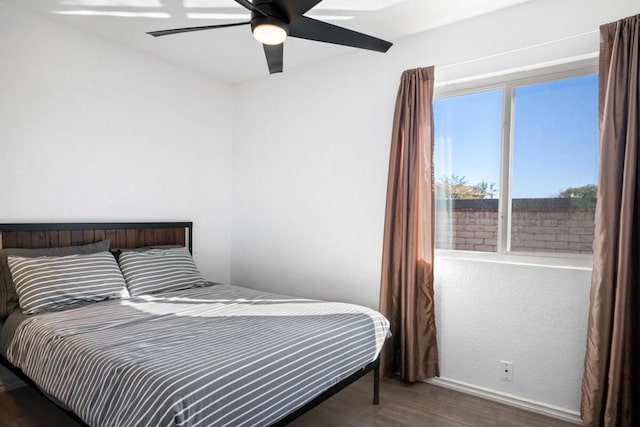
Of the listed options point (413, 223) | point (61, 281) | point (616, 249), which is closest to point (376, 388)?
point (413, 223)

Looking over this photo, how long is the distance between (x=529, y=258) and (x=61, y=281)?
302 cm

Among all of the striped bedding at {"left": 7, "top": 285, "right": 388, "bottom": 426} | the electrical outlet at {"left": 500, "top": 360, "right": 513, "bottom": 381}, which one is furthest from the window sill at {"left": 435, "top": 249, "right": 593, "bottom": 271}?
the striped bedding at {"left": 7, "top": 285, "right": 388, "bottom": 426}

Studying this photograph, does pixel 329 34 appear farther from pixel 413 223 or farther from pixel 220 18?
pixel 413 223

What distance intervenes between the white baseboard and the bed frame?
0.60 meters

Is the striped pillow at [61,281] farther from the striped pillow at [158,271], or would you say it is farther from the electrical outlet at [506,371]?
the electrical outlet at [506,371]

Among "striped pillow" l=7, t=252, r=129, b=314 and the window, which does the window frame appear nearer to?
the window

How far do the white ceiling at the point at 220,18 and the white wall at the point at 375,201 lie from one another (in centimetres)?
16

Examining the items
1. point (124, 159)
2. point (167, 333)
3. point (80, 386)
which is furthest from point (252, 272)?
point (80, 386)

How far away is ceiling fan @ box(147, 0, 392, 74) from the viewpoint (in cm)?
167

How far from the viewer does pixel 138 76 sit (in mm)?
3281

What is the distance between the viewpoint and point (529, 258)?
254cm

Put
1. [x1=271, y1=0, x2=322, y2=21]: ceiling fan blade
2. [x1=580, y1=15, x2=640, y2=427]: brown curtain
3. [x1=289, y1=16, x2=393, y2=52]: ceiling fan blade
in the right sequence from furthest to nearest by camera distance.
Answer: [x1=580, y1=15, x2=640, y2=427]: brown curtain < [x1=289, y1=16, x2=393, y2=52]: ceiling fan blade < [x1=271, y1=0, x2=322, y2=21]: ceiling fan blade

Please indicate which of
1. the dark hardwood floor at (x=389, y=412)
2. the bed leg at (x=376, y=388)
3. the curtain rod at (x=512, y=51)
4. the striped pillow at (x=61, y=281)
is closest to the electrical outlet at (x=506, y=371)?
the dark hardwood floor at (x=389, y=412)

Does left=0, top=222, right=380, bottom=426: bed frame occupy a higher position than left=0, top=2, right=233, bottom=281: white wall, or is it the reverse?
left=0, top=2, right=233, bottom=281: white wall
